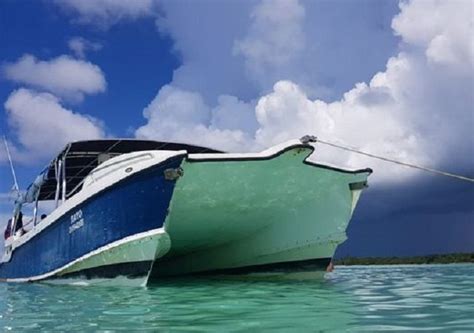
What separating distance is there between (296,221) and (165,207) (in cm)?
335

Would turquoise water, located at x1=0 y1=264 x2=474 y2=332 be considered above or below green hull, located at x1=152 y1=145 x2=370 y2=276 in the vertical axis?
below

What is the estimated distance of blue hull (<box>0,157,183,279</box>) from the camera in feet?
27.2

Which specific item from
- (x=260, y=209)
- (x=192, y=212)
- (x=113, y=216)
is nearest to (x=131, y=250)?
Result: (x=113, y=216)

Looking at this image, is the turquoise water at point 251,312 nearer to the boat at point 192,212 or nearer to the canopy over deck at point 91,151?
the boat at point 192,212

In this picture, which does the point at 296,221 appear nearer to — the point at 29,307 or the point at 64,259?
the point at 64,259

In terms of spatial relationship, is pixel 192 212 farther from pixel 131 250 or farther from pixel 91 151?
pixel 91 151

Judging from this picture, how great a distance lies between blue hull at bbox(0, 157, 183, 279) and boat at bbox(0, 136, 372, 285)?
0.02 m

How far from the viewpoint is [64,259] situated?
10711 millimetres

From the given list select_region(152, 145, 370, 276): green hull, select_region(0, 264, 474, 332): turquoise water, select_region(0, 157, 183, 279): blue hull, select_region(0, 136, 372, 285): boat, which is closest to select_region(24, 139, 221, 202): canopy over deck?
select_region(0, 136, 372, 285): boat

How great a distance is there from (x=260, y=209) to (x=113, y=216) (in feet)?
9.06

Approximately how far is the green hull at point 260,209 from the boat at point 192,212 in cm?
2

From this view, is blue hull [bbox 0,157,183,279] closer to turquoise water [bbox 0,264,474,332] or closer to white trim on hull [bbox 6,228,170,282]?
white trim on hull [bbox 6,228,170,282]

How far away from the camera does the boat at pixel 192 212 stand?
8492mm

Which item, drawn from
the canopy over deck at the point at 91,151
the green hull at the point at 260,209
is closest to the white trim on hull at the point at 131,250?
the green hull at the point at 260,209
